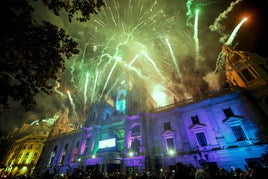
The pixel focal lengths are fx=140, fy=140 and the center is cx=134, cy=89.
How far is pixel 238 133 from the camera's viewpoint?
69.9 feet

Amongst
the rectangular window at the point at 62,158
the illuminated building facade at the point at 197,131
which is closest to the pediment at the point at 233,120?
the illuminated building facade at the point at 197,131

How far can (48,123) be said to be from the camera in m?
69.9

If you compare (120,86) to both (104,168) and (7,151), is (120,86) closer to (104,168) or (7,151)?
(104,168)

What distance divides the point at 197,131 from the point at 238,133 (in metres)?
5.76

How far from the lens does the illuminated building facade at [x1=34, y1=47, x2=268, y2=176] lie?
20328mm

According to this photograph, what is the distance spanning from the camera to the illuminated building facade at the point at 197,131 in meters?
20.3

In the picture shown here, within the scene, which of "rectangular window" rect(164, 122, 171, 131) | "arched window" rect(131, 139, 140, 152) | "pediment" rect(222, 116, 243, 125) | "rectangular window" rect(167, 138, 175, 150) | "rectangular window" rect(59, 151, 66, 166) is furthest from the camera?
"rectangular window" rect(59, 151, 66, 166)

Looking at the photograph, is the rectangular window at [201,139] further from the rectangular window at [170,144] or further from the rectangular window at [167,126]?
the rectangular window at [167,126]

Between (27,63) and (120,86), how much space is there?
39.8 meters

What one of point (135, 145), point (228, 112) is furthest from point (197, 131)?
point (135, 145)

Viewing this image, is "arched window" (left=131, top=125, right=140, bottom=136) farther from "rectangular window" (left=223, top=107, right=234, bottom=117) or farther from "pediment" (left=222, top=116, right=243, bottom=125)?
"rectangular window" (left=223, top=107, right=234, bottom=117)

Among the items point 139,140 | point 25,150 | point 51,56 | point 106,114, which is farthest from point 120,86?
point 25,150

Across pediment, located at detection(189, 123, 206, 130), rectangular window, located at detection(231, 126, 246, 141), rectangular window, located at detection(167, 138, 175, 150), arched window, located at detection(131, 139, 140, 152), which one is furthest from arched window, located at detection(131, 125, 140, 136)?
rectangular window, located at detection(231, 126, 246, 141)

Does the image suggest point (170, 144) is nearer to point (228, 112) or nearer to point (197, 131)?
point (197, 131)
